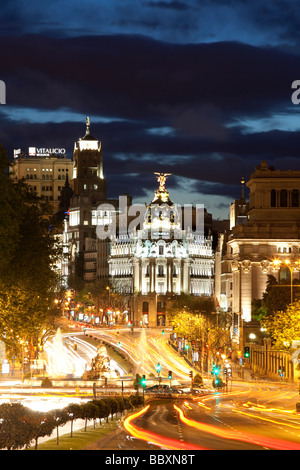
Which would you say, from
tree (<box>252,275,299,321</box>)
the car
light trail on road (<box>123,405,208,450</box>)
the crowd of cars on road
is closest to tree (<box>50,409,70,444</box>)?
light trail on road (<box>123,405,208,450</box>)

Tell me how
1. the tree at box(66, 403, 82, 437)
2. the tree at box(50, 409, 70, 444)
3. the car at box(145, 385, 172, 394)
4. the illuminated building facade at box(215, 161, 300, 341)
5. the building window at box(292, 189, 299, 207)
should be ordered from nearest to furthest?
the tree at box(50, 409, 70, 444), the tree at box(66, 403, 82, 437), the car at box(145, 385, 172, 394), the illuminated building facade at box(215, 161, 300, 341), the building window at box(292, 189, 299, 207)

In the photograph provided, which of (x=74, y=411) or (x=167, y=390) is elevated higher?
(x=167, y=390)

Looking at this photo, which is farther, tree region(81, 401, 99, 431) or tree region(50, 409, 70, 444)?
tree region(81, 401, 99, 431)

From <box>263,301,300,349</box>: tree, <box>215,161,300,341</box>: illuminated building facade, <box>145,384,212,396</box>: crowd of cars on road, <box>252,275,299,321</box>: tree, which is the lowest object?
<box>145,384,212,396</box>: crowd of cars on road

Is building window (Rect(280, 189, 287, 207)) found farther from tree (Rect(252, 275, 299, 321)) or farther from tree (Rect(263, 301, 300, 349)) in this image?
tree (Rect(263, 301, 300, 349))

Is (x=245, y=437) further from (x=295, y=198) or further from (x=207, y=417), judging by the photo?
(x=295, y=198)

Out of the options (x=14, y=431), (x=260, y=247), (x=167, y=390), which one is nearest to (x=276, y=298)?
(x=260, y=247)

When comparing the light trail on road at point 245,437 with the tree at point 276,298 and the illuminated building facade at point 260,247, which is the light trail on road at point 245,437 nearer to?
the tree at point 276,298

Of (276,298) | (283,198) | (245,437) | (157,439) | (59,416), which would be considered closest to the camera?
(59,416)

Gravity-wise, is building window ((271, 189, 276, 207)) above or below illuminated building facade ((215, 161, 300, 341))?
above

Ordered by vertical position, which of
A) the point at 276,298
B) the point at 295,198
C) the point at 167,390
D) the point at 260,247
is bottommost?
the point at 167,390

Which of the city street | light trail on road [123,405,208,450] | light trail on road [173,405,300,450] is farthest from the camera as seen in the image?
the city street

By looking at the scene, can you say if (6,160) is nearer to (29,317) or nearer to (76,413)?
(76,413)

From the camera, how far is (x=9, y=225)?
2581 inches
